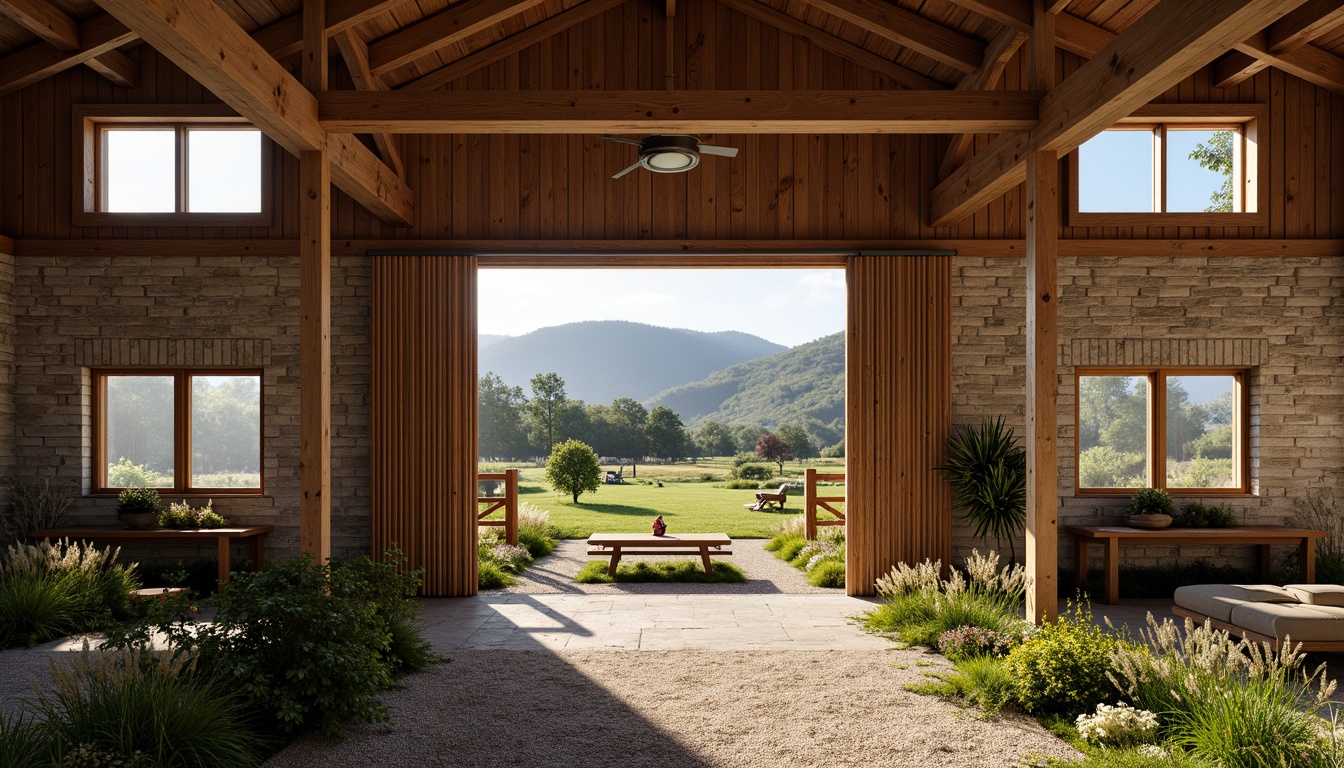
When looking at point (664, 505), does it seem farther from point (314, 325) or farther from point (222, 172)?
point (314, 325)

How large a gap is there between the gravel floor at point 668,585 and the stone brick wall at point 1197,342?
1.75 metres

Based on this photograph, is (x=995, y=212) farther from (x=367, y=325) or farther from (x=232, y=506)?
(x=232, y=506)

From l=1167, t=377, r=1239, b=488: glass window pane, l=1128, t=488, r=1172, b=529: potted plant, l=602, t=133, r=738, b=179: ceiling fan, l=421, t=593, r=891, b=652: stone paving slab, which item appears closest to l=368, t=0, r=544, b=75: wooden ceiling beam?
l=602, t=133, r=738, b=179: ceiling fan

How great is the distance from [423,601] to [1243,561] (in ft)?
24.4

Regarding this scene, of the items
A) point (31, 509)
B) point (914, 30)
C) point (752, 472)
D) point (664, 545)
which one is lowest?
point (752, 472)

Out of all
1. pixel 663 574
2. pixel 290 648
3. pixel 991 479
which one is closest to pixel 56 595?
pixel 290 648

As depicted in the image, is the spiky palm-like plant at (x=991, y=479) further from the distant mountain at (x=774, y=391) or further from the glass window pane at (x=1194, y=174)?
the distant mountain at (x=774, y=391)

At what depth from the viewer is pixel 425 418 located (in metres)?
7.67

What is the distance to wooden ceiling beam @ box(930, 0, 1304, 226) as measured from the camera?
12.6ft

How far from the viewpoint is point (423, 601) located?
295 inches

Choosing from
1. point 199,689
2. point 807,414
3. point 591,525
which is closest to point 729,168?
point 199,689

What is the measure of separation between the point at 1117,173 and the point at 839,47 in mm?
2879

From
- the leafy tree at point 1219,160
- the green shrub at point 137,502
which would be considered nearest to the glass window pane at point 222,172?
the green shrub at point 137,502

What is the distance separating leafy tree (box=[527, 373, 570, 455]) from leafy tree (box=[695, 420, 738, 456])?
580 centimetres
